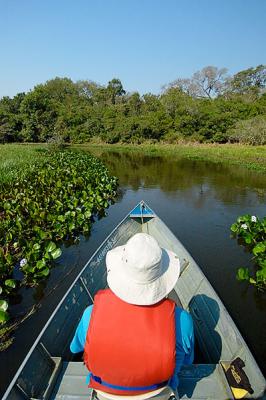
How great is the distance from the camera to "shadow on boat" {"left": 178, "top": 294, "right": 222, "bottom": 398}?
7.48 feet

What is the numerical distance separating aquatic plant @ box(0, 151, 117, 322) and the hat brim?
2461mm

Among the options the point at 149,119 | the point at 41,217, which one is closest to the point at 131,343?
the point at 41,217

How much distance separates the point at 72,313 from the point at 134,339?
5.28 feet

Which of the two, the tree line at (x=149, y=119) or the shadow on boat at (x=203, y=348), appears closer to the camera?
the shadow on boat at (x=203, y=348)

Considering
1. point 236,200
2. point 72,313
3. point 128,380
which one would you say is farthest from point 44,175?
point 128,380

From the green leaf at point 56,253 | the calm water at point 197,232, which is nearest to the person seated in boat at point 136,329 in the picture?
the calm water at point 197,232

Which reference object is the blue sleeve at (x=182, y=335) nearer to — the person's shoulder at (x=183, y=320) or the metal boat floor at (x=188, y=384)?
the person's shoulder at (x=183, y=320)

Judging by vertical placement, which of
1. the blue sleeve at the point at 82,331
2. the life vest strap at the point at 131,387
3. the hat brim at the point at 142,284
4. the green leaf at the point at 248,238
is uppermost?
the hat brim at the point at 142,284

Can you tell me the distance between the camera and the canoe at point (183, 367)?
7.12 ft

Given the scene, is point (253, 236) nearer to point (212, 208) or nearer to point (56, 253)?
point (212, 208)

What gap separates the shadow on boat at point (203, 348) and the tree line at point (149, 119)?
88.1 feet

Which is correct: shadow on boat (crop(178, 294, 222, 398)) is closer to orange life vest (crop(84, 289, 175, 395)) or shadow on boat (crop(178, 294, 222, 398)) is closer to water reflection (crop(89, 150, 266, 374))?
orange life vest (crop(84, 289, 175, 395))

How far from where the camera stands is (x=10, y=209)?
7.11m

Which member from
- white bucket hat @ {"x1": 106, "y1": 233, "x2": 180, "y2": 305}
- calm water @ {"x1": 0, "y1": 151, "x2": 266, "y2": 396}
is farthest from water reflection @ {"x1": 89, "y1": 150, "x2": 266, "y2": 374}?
white bucket hat @ {"x1": 106, "y1": 233, "x2": 180, "y2": 305}
